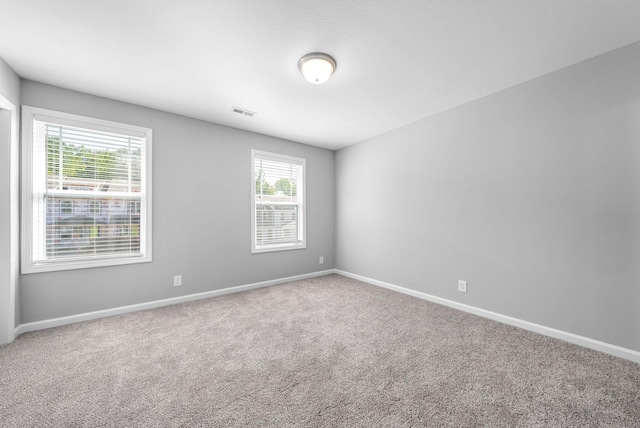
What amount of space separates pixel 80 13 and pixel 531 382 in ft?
13.0

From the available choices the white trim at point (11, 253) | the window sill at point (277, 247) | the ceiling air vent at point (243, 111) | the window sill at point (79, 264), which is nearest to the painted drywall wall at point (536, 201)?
the window sill at point (277, 247)

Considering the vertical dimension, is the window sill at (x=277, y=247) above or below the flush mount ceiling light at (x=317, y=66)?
below

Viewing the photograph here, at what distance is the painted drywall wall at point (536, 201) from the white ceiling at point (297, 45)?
1.08ft

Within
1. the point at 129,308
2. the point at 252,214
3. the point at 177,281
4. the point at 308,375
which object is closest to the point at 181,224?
the point at 177,281

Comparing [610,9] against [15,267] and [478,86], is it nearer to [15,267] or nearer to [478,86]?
[478,86]

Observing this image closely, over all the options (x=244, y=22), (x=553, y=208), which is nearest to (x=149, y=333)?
(x=244, y=22)

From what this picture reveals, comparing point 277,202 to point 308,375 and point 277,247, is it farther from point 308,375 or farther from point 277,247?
point 308,375

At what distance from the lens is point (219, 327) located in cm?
265

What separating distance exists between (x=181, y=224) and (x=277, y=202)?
1.53 m

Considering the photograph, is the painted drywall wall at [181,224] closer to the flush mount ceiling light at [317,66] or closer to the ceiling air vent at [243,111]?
the ceiling air vent at [243,111]

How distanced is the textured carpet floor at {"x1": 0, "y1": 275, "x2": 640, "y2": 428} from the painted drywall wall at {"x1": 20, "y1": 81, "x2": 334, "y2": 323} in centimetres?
35

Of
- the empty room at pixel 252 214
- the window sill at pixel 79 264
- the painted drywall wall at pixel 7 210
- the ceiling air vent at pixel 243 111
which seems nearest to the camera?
the empty room at pixel 252 214

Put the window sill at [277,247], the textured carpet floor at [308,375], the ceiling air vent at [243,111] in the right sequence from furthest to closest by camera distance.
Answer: the window sill at [277,247]
the ceiling air vent at [243,111]
the textured carpet floor at [308,375]

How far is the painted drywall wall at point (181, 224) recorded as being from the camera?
268 cm
